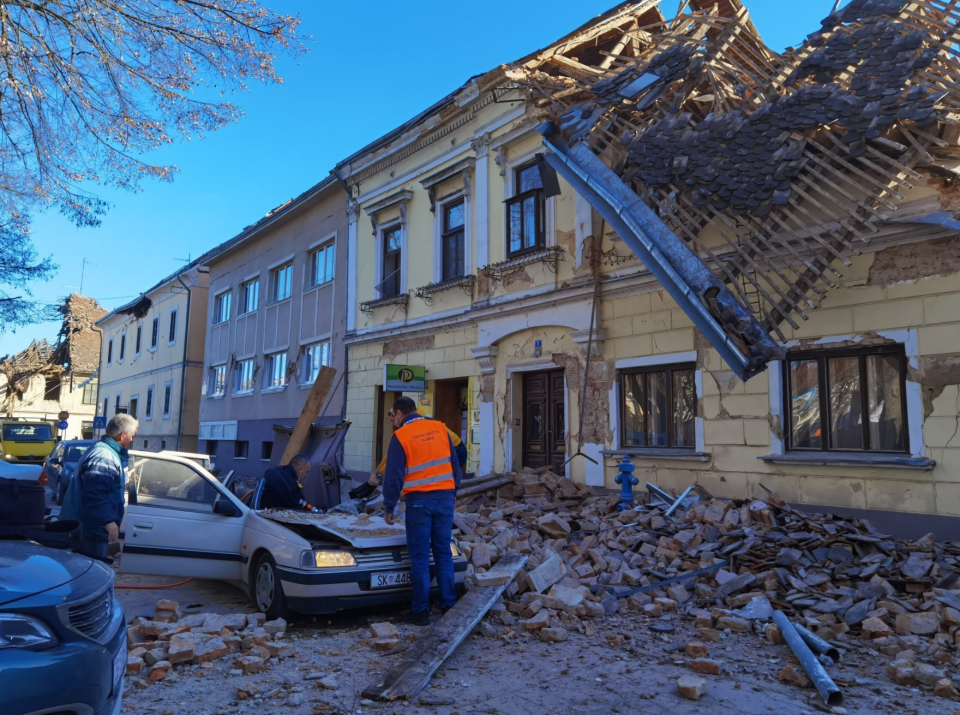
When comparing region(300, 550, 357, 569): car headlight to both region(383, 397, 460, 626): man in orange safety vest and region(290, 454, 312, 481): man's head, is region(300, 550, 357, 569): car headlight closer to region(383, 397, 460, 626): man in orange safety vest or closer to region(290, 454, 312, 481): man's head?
region(383, 397, 460, 626): man in orange safety vest

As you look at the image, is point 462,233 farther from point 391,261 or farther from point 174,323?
point 174,323

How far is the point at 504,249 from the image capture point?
12.9 m

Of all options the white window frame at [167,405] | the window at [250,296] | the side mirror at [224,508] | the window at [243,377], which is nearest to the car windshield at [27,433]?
the white window frame at [167,405]

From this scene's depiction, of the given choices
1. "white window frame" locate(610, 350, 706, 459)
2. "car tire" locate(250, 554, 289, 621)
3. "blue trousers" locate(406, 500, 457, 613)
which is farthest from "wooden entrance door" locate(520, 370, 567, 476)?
"car tire" locate(250, 554, 289, 621)

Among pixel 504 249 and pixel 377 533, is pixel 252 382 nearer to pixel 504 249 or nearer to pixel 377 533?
pixel 504 249

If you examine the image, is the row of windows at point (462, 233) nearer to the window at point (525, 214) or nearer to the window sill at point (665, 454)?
the window at point (525, 214)

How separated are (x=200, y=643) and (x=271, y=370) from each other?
55.0 feet

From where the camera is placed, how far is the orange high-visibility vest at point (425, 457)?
5.95 meters

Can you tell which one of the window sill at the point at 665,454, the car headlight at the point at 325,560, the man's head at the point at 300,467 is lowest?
the car headlight at the point at 325,560

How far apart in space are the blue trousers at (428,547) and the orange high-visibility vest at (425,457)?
→ 15 centimetres

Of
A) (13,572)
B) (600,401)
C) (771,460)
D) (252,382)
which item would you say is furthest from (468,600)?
(252,382)

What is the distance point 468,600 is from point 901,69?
22.6ft

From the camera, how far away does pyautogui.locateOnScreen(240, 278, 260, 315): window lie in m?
22.4

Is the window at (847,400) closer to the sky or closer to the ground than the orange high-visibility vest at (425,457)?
closer to the sky
